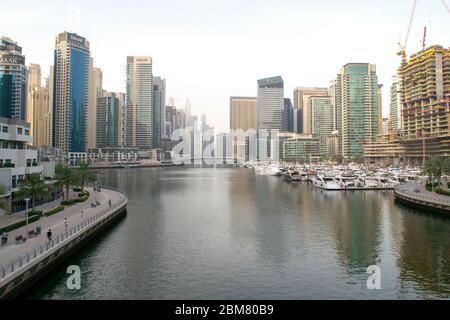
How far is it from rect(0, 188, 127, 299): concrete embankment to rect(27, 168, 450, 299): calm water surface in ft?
3.87

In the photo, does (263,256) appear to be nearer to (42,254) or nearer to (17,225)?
(42,254)

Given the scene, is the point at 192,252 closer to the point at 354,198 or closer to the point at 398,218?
the point at 398,218

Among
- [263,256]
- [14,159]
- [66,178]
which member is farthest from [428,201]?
[14,159]

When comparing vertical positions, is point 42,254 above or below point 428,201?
below

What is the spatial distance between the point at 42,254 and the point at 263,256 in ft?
78.0

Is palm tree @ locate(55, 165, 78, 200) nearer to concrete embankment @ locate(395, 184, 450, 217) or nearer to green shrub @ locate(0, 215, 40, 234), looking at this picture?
green shrub @ locate(0, 215, 40, 234)

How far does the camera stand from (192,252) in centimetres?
4562

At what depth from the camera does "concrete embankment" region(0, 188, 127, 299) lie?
98.5 ft

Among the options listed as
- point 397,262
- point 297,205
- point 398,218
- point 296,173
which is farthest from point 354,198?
point 296,173

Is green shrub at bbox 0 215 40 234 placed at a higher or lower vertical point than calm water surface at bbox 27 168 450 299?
higher

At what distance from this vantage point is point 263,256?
144 ft

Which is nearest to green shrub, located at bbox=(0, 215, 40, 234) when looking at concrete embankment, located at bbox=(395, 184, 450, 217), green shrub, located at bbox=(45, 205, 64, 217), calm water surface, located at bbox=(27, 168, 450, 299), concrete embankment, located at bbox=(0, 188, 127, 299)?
green shrub, located at bbox=(45, 205, 64, 217)

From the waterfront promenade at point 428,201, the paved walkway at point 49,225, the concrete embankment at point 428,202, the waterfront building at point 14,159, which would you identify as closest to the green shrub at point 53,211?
the paved walkway at point 49,225

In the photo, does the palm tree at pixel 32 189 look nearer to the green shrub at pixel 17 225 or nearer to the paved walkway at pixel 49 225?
the green shrub at pixel 17 225
